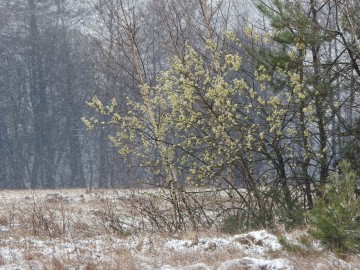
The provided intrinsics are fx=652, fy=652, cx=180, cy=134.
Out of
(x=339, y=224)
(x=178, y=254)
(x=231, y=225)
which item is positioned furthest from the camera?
(x=231, y=225)

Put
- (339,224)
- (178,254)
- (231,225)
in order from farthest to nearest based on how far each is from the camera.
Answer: (231,225) → (178,254) → (339,224)

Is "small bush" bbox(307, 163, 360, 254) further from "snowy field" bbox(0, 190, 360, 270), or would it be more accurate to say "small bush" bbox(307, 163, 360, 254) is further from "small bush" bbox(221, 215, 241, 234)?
"small bush" bbox(221, 215, 241, 234)

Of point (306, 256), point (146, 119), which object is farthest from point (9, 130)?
point (306, 256)

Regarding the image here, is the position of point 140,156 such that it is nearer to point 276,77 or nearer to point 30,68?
point 276,77

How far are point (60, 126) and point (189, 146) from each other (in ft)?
123

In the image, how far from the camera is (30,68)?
48.9 meters

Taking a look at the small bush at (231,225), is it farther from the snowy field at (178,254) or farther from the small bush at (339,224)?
the small bush at (339,224)

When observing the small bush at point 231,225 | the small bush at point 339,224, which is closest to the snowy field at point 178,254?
the small bush at point 339,224

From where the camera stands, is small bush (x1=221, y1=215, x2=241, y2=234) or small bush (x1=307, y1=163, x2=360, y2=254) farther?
small bush (x1=221, y1=215, x2=241, y2=234)


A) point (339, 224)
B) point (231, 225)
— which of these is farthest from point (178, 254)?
point (231, 225)

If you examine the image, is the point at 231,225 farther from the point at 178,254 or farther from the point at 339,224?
the point at 339,224

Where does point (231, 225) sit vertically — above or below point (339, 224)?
below

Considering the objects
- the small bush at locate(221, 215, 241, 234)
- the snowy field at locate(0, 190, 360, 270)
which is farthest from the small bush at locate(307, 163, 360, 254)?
the small bush at locate(221, 215, 241, 234)

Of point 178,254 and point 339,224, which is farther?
point 178,254
